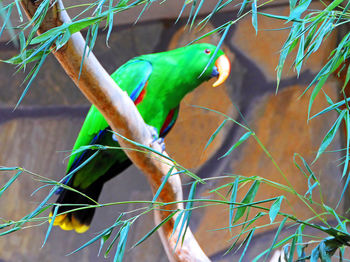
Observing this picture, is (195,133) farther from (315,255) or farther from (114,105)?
(315,255)

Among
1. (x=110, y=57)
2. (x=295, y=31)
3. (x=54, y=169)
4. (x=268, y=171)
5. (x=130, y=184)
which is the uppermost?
(x=295, y=31)

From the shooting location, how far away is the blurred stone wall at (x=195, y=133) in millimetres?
2049

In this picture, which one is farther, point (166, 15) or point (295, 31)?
point (166, 15)

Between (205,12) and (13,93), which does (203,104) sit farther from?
(13,93)

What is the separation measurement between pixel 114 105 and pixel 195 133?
0.90m

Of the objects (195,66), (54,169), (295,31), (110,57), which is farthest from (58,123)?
(295,31)

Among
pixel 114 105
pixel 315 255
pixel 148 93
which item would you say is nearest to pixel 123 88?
pixel 148 93

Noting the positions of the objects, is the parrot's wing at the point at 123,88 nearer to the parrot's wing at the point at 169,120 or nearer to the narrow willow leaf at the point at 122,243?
the parrot's wing at the point at 169,120

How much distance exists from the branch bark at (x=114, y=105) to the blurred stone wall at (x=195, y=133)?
682mm

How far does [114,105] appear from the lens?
3.94ft

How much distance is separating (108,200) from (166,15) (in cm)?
71

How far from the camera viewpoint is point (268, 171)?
2.05 m

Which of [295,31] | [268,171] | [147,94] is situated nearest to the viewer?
[295,31]

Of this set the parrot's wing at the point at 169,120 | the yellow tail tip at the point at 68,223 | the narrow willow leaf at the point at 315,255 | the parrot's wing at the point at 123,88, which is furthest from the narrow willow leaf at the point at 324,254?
the yellow tail tip at the point at 68,223
